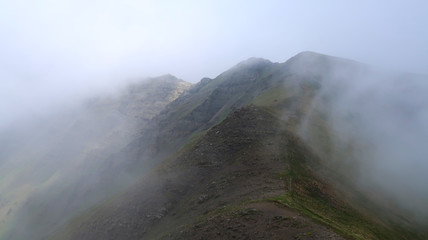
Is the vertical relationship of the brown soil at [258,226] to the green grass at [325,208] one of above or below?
above

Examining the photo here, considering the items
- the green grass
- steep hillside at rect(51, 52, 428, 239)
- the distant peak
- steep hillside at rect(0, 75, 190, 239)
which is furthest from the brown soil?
the distant peak

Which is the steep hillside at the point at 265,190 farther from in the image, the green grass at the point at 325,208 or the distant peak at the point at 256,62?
the distant peak at the point at 256,62

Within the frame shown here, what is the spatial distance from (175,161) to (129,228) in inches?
681

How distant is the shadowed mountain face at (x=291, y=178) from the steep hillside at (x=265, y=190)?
0.64 feet

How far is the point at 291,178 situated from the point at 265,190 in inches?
205

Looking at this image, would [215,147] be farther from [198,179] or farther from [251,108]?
[251,108]

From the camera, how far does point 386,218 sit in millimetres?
41438

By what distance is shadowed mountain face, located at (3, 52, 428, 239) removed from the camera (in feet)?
107

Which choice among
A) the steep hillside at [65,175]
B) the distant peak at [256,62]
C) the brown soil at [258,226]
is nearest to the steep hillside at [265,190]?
the brown soil at [258,226]

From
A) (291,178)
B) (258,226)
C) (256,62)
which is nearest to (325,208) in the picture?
(291,178)

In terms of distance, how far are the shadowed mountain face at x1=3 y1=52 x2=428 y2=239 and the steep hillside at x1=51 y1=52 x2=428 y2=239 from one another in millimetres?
196

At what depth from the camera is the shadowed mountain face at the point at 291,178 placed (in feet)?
107

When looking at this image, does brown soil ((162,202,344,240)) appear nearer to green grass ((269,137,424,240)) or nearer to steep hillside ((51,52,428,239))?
steep hillside ((51,52,428,239))

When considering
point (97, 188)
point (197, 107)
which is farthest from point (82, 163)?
point (197, 107)
